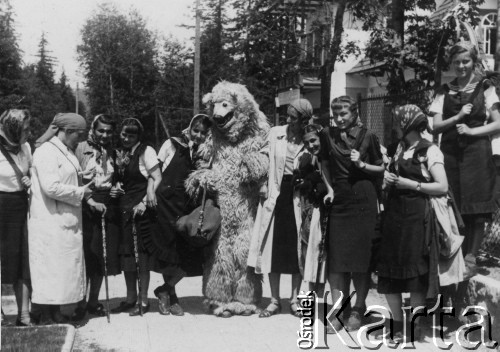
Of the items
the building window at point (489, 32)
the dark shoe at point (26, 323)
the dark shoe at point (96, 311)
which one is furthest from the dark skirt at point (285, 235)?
the building window at point (489, 32)

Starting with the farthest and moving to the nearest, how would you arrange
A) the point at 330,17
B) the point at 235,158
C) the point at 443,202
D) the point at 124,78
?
the point at 124,78 → the point at 330,17 → the point at 235,158 → the point at 443,202

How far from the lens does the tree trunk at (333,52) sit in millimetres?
12370

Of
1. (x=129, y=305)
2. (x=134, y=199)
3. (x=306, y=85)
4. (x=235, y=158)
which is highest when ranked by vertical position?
(x=306, y=85)

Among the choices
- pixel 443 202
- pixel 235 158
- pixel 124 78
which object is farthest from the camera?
pixel 124 78

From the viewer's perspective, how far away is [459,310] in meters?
5.98

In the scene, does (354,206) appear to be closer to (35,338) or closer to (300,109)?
(300,109)

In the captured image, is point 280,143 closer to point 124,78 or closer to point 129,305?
point 129,305

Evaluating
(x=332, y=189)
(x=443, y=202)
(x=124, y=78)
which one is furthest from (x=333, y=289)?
(x=124, y=78)

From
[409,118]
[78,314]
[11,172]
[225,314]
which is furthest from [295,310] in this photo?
[11,172]

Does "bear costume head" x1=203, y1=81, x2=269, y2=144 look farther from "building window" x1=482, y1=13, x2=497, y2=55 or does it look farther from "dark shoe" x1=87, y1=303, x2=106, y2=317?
"building window" x1=482, y1=13, x2=497, y2=55

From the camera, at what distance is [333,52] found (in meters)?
12.6

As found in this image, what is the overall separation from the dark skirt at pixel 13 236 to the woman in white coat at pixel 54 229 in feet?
0.34

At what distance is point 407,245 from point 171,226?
8.13ft

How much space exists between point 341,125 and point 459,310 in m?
1.99
